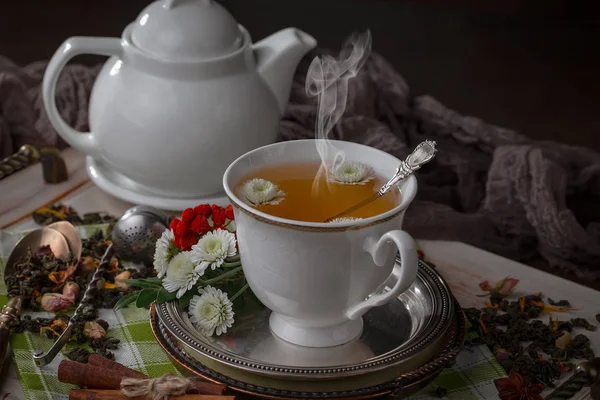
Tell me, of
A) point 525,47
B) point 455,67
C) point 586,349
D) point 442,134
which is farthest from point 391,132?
point 525,47

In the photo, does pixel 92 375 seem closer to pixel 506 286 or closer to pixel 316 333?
pixel 316 333

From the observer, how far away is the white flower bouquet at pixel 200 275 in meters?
1.04

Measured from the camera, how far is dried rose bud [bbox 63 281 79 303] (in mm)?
1183

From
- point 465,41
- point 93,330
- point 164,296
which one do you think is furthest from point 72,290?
point 465,41

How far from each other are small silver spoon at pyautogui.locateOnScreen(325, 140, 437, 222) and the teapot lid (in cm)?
51

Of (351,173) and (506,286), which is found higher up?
(351,173)

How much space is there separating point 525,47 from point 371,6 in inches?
24.8

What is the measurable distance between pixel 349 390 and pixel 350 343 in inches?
4.6

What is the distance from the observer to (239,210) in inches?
37.4

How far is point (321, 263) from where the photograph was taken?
0.93 m

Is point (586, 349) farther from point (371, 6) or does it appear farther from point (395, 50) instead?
point (371, 6)

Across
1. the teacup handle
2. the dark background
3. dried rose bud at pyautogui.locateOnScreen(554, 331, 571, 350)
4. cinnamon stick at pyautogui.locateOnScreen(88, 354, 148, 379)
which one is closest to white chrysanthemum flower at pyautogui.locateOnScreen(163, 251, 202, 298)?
cinnamon stick at pyautogui.locateOnScreen(88, 354, 148, 379)

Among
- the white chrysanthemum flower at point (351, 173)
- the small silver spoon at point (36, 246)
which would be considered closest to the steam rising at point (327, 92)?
the white chrysanthemum flower at point (351, 173)

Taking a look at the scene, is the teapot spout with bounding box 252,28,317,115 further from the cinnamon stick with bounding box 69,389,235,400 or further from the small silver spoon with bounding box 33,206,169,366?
the cinnamon stick with bounding box 69,389,235,400
